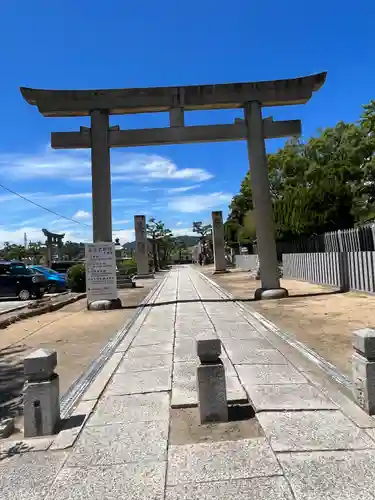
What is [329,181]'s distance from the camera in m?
24.1

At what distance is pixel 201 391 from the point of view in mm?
4133

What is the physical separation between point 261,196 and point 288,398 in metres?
9.95

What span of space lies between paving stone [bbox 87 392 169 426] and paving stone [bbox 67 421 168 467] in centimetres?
14

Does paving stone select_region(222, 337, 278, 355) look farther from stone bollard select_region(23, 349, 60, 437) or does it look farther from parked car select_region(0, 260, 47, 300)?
parked car select_region(0, 260, 47, 300)

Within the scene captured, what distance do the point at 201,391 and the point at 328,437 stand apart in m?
1.14

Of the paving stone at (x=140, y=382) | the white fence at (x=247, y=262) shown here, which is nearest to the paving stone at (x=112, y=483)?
the paving stone at (x=140, y=382)

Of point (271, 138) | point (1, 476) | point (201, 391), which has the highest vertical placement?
point (271, 138)

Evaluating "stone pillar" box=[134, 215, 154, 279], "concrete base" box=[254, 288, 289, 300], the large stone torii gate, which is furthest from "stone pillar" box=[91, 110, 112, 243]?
"stone pillar" box=[134, 215, 154, 279]

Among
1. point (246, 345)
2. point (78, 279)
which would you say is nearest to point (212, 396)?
point (246, 345)

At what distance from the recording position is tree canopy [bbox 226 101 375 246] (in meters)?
23.6

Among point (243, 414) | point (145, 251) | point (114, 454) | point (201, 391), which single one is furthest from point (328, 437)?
point (145, 251)

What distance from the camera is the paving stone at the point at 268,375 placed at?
5156mm

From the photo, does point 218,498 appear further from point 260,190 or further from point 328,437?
point 260,190

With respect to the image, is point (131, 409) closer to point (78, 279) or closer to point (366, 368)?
point (366, 368)
